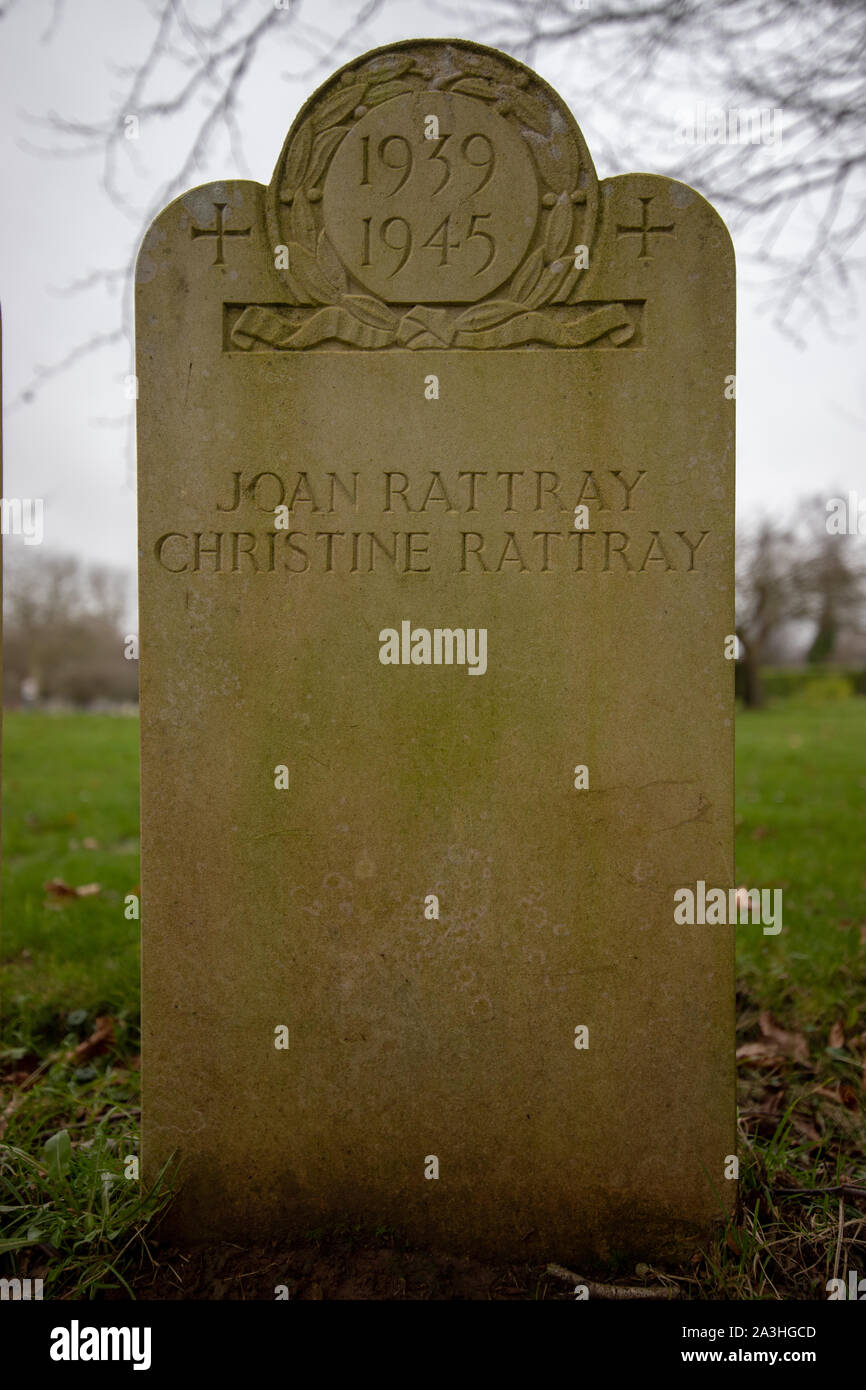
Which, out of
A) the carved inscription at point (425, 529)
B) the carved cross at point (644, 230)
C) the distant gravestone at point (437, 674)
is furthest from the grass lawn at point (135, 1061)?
the carved cross at point (644, 230)

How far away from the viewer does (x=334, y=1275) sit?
2123 mm

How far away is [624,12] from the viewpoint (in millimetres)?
4168

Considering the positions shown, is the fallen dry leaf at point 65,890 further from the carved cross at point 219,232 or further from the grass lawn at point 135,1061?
the carved cross at point 219,232

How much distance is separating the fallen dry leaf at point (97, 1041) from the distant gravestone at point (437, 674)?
1.00 meters

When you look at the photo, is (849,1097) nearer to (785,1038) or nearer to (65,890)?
(785,1038)

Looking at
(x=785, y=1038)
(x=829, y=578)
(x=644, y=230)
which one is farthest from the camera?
(x=829, y=578)

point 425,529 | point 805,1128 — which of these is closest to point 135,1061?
point 425,529

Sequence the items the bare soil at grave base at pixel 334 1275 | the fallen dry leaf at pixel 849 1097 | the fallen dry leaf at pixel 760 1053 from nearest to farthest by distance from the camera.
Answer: the bare soil at grave base at pixel 334 1275
the fallen dry leaf at pixel 849 1097
the fallen dry leaf at pixel 760 1053

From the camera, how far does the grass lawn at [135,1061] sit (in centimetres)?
215

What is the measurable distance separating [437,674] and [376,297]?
3.87ft
